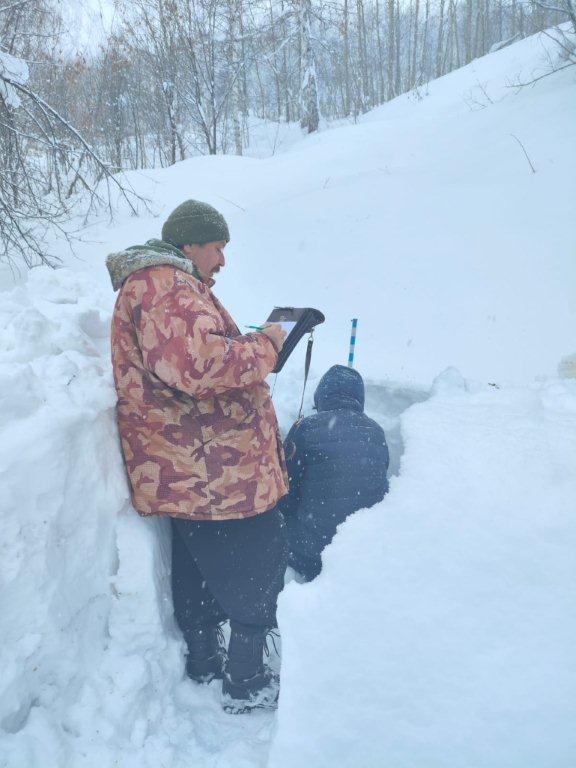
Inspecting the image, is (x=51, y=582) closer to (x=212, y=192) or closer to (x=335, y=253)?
(x=335, y=253)

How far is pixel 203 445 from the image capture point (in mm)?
1723

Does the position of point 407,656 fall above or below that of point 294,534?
above

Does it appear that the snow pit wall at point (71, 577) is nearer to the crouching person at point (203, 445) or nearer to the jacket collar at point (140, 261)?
the crouching person at point (203, 445)

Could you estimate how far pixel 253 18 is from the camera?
11438 mm

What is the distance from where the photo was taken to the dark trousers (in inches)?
71.8

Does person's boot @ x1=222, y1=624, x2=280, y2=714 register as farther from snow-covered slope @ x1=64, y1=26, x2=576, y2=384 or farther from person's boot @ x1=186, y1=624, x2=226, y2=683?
snow-covered slope @ x1=64, y1=26, x2=576, y2=384

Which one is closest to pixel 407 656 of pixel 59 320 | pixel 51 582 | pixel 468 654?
pixel 468 654

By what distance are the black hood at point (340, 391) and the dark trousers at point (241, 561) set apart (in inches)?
30.9

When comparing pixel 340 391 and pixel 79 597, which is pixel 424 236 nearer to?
pixel 340 391

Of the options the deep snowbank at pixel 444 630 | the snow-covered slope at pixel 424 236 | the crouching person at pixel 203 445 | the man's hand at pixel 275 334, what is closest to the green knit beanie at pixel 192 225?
the crouching person at pixel 203 445

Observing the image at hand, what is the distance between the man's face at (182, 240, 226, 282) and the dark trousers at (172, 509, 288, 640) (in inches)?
36.7

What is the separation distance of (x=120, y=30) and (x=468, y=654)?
1276 cm

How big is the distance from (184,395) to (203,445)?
17 cm

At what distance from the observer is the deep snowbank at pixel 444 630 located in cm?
124
